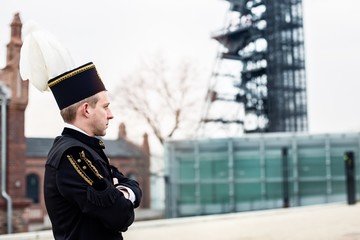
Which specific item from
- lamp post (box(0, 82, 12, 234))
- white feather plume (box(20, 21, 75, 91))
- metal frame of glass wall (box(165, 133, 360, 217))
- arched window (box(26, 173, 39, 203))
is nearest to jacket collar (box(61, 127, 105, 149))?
white feather plume (box(20, 21, 75, 91))

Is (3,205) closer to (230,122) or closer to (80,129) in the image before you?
(80,129)

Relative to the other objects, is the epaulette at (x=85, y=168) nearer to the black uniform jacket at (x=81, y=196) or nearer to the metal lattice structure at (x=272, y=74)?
the black uniform jacket at (x=81, y=196)

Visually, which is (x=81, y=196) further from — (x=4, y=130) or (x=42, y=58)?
(x=4, y=130)

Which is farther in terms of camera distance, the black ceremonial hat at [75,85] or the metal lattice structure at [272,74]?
the metal lattice structure at [272,74]

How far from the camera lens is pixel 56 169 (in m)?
1.98

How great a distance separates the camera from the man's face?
209 centimetres

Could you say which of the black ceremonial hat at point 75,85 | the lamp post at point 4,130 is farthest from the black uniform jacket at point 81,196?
the lamp post at point 4,130

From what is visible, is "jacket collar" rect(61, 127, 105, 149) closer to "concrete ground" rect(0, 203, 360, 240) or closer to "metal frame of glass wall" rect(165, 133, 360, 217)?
"concrete ground" rect(0, 203, 360, 240)

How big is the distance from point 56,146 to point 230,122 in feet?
110

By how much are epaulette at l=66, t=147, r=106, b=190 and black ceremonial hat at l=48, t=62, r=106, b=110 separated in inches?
9.2

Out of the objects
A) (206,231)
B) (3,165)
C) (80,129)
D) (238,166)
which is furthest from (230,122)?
(80,129)

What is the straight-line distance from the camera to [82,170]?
1.93m

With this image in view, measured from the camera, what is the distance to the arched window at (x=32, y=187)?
117ft

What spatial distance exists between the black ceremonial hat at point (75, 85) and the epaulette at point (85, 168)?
23cm
